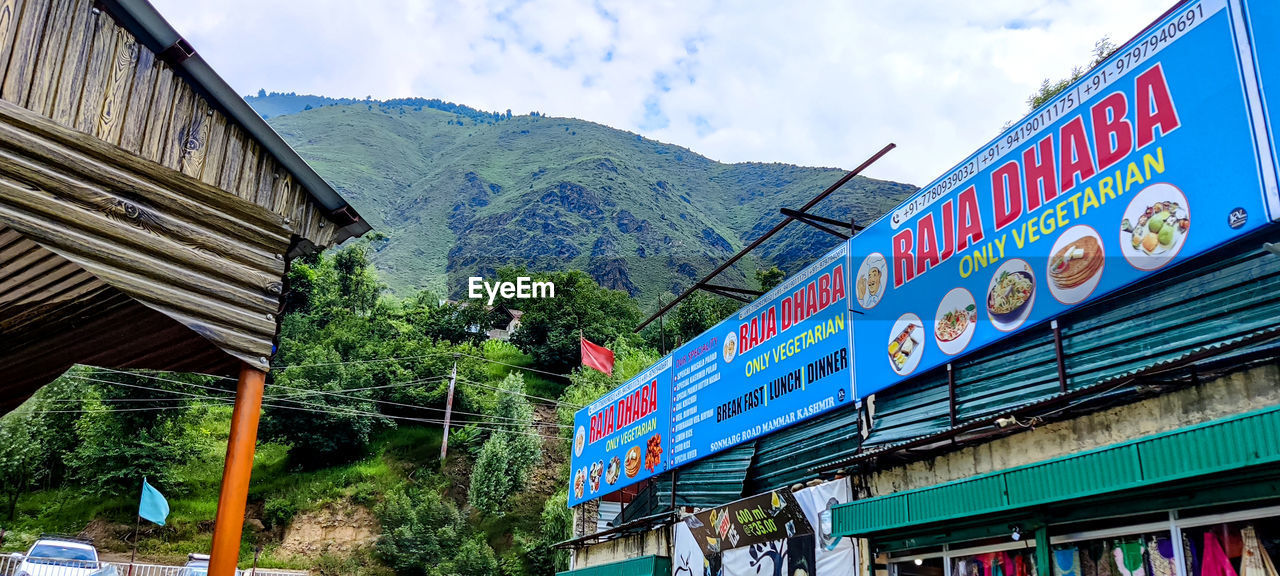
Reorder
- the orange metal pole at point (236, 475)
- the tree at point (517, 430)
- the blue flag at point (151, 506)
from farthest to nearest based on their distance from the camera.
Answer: the tree at point (517, 430) < the blue flag at point (151, 506) < the orange metal pole at point (236, 475)

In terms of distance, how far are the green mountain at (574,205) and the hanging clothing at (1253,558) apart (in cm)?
9289

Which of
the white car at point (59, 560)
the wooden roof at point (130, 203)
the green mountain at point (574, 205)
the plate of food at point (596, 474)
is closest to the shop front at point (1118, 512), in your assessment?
the wooden roof at point (130, 203)

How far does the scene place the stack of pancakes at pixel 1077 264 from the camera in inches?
329

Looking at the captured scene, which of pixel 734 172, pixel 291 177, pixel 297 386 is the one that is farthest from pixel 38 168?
pixel 734 172

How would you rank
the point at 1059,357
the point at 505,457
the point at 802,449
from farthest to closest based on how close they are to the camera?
1. the point at 505,457
2. the point at 802,449
3. the point at 1059,357

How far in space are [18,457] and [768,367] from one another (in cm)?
3923

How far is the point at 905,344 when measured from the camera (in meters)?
10.8

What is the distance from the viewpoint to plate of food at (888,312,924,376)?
34.8 ft

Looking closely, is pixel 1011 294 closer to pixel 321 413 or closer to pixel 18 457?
pixel 321 413

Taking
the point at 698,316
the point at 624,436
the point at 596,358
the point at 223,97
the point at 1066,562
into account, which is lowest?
the point at 1066,562

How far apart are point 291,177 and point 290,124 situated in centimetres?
21031

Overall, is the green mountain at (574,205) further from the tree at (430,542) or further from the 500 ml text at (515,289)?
the tree at (430,542)

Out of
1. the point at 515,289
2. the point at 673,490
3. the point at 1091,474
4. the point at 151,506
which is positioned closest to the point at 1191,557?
the point at 1091,474

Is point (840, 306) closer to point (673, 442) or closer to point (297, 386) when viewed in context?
point (673, 442)
